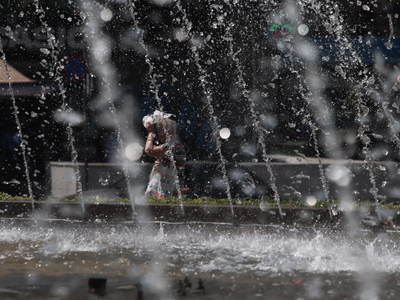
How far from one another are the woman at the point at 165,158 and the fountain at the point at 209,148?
0.13m

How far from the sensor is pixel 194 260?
4988 millimetres

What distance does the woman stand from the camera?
22.9 feet

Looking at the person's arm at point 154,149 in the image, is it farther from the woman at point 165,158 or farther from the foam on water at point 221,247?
the foam on water at point 221,247

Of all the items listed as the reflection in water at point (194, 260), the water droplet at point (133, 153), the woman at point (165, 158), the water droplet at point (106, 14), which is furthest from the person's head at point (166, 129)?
the water droplet at point (106, 14)

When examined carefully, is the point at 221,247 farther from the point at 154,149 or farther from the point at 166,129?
the point at 166,129

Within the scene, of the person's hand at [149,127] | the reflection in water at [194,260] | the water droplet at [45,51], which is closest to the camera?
the reflection in water at [194,260]

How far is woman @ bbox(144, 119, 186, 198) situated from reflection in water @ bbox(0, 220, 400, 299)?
1.09m

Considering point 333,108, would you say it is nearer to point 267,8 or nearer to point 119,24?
point 267,8

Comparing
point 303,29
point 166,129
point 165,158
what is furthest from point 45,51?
point 165,158

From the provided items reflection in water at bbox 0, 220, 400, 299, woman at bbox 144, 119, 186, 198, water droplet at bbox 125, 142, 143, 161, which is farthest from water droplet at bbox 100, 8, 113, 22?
reflection in water at bbox 0, 220, 400, 299

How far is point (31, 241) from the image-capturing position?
5.88 m

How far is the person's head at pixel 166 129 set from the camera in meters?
7.02

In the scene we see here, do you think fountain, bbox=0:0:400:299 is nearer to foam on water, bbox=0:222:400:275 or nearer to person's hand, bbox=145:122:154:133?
foam on water, bbox=0:222:400:275

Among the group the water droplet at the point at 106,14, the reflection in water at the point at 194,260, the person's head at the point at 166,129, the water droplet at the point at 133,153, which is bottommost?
the reflection in water at the point at 194,260
